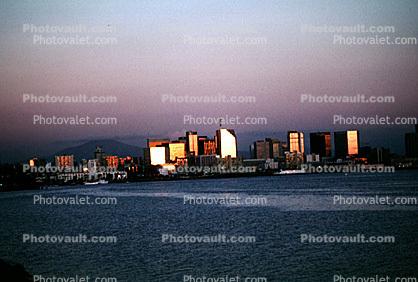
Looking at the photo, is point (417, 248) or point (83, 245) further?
point (83, 245)

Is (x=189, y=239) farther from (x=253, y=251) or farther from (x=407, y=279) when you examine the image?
(x=407, y=279)

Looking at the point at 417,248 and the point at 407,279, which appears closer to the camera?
the point at 407,279

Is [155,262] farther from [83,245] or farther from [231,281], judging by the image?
[83,245]

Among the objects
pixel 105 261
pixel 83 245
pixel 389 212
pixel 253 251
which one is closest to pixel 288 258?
pixel 253 251

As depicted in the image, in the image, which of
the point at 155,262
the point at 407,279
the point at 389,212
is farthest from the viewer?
the point at 389,212

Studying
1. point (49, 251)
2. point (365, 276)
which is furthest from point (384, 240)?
point (49, 251)

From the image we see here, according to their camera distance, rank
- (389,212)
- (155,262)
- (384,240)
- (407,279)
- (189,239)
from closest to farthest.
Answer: (407,279) < (155,262) < (384,240) < (189,239) < (389,212)

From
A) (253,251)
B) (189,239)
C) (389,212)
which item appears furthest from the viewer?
(389,212)

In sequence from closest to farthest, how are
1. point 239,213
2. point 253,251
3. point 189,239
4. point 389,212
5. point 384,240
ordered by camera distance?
point 253,251 → point 384,240 → point 189,239 → point 389,212 → point 239,213
